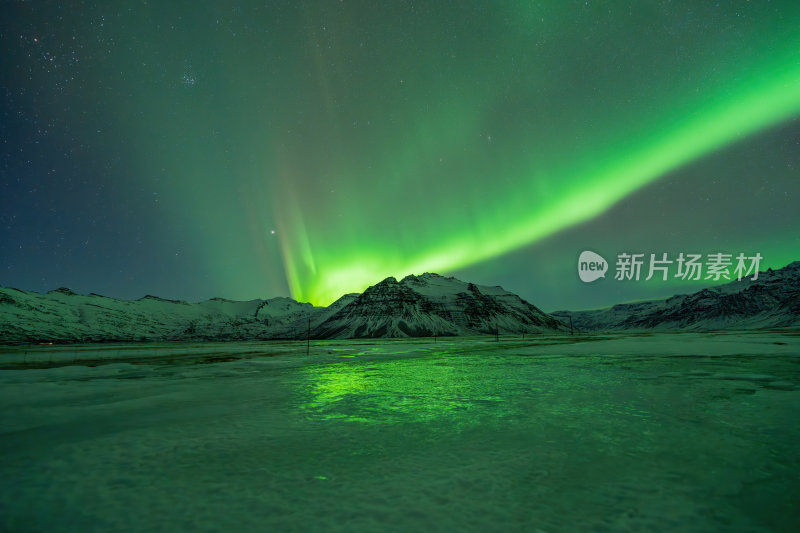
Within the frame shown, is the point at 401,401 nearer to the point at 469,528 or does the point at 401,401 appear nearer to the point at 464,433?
the point at 464,433

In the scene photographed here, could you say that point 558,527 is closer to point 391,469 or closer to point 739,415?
point 391,469

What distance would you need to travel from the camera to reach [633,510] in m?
5.12

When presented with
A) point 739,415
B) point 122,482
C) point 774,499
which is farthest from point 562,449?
point 122,482

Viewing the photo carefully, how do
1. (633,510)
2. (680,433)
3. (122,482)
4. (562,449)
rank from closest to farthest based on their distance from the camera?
1. (633,510)
2. (122,482)
3. (562,449)
4. (680,433)

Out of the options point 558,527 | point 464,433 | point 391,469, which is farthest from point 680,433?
point 391,469

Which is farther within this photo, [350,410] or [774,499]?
[350,410]

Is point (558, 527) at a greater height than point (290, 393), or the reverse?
point (558, 527)

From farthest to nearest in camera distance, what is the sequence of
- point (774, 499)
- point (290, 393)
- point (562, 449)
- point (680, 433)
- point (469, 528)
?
point (290, 393), point (680, 433), point (562, 449), point (774, 499), point (469, 528)

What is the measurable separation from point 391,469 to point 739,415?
9.94 m

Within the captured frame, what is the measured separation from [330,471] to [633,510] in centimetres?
455

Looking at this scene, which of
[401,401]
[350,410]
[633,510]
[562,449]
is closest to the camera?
[633,510]

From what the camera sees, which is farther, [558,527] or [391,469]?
[391,469]

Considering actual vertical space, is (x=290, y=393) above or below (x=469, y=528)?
below

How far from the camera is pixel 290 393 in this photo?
55.0ft
